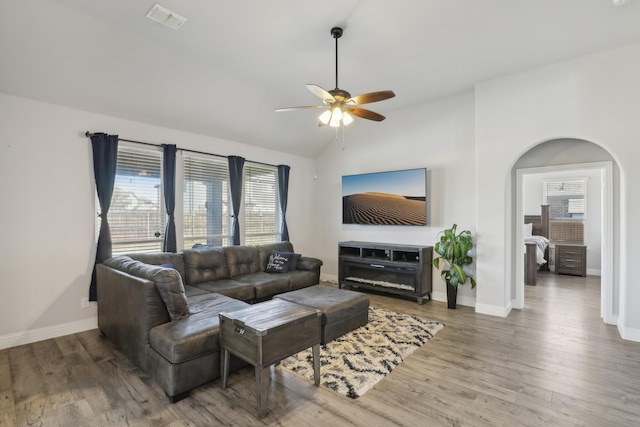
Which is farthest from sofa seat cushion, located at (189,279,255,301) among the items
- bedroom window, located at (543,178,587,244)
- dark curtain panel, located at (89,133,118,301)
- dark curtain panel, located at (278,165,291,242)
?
bedroom window, located at (543,178,587,244)

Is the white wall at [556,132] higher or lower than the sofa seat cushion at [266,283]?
higher

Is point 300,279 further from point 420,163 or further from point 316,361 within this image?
point 420,163

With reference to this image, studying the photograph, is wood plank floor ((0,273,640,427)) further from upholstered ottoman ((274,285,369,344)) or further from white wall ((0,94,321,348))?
upholstered ottoman ((274,285,369,344))

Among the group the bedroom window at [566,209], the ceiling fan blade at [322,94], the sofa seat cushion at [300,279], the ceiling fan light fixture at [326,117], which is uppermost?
the ceiling fan blade at [322,94]

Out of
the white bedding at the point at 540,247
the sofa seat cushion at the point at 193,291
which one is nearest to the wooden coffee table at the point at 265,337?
the sofa seat cushion at the point at 193,291

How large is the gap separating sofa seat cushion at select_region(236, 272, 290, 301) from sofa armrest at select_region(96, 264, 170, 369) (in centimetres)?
155

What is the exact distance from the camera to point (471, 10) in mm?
2906

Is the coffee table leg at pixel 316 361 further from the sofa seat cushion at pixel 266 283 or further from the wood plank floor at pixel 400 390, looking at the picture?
the sofa seat cushion at pixel 266 283

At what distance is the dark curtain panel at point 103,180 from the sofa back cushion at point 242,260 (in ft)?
5.03

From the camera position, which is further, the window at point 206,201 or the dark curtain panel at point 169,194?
the window at point 206,201

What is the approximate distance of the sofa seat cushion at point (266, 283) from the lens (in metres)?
4.22

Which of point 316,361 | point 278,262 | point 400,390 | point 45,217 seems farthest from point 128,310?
point 400,390

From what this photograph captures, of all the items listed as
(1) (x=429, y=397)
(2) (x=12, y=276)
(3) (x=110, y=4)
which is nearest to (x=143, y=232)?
(2) (x=12, y=276)

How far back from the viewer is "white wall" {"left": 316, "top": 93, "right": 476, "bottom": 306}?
487cm
